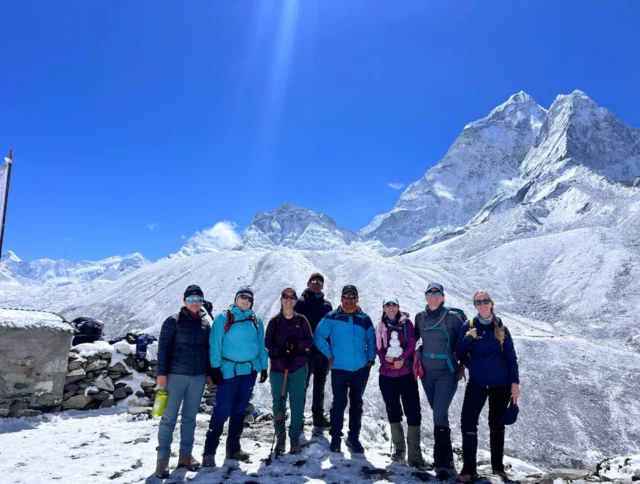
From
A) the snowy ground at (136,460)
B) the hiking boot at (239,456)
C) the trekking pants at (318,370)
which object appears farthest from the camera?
the trekking pants at (318,370)

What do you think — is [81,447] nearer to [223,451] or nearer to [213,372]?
[223,451]

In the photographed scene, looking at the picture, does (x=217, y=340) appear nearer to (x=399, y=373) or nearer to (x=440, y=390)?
(x=399, y=373)

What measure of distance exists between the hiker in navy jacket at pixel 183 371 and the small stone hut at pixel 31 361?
18.9 ft

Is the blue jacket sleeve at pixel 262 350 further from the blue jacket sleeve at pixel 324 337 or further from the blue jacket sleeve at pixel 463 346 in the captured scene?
the blue jacket sleeve at pixel 463 346

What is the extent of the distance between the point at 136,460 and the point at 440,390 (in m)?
4.88

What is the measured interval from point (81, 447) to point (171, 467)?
2.25 m

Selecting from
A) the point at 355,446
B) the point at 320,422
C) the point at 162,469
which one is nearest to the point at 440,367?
the point at 355,446

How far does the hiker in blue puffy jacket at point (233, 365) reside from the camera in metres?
6.30

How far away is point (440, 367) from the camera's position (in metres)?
6.46

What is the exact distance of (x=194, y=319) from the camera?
643cm

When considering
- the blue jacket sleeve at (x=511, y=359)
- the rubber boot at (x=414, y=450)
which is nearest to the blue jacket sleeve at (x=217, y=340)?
the rubber boot at (x=414, y=450)

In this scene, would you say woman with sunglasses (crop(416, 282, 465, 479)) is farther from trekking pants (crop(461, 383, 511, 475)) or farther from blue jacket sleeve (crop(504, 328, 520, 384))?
blue jacket sleeve (crop(504, 328, 520, 384))

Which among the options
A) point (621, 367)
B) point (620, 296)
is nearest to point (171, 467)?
point (621, 367)

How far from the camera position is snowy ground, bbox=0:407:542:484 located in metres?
6.00
